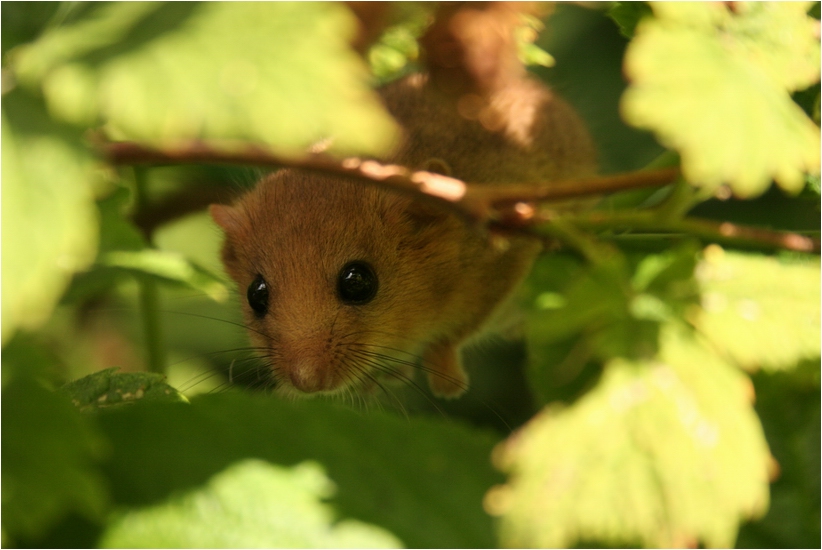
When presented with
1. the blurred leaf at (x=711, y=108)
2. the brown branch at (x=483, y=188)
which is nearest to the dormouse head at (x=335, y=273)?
the brown branch at (x=483, y=188)

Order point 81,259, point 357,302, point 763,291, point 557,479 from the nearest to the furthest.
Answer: point 81,259 → point 557,479 → point 763,291 → point 357,302

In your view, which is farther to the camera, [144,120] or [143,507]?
[143,507]

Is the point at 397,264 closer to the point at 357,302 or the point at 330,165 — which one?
the point at 357,302

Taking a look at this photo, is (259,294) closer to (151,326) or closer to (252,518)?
(151,326)

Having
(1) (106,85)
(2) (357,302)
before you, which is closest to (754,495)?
(1) (106,85)

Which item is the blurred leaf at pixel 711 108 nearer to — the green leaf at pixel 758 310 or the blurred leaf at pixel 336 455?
the green leaf at pixel 758 310

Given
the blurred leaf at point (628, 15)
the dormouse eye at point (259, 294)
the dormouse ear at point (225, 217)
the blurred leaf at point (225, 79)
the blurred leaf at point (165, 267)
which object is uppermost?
the blurred leaf at point (225, 79)

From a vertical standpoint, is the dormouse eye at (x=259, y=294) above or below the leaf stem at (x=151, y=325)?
above
